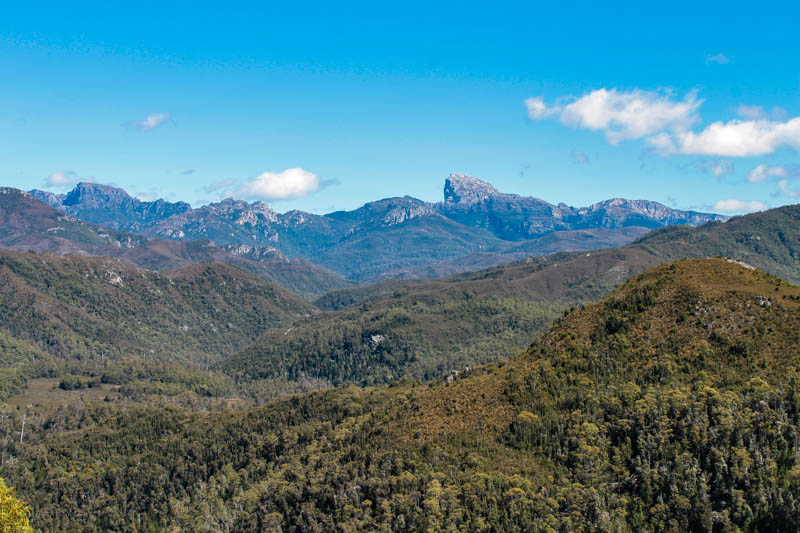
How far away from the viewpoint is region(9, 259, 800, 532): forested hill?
130 meters

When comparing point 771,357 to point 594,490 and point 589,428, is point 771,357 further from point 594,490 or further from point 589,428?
point 594,490

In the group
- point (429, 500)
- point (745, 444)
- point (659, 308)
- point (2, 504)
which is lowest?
point (429, 500)

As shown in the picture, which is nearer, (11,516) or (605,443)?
(11,516)

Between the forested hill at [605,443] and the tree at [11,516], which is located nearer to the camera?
the tree at [11,516]

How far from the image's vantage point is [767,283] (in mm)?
192125

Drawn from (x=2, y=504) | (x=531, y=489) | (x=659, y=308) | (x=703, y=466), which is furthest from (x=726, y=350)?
(x=2, y=504)

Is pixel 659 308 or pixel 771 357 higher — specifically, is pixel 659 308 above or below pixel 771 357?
above

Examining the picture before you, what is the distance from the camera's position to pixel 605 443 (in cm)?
14962

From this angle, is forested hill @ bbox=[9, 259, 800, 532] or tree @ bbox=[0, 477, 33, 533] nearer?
tree @ bbox=[0, 477, 33, 533]

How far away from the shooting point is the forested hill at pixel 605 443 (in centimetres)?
12975

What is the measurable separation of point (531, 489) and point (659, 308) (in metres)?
84.5

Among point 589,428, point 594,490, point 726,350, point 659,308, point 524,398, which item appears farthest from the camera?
point 659,308

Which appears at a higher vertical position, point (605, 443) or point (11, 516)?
point (11, 516)

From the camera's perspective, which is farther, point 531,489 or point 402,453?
point 402,453
